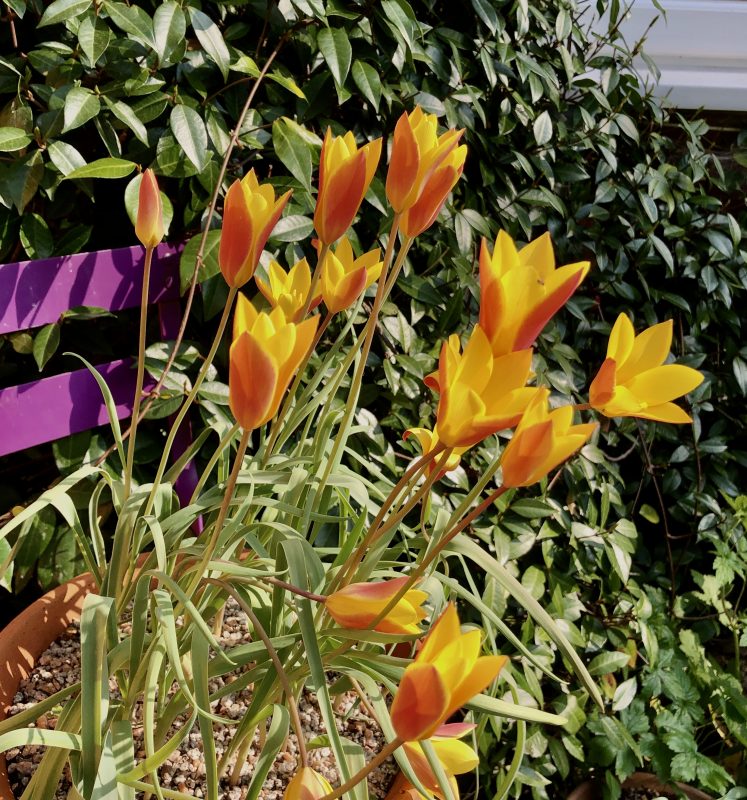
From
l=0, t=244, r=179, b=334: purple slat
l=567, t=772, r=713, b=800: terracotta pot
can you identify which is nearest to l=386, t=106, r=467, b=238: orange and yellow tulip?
l=0, t=244, r=179, b=334: purple slat

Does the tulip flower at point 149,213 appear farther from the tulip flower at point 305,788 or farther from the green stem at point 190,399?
the tulip flower at point 305,788

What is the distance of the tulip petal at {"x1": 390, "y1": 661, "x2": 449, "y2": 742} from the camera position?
357 millimetres

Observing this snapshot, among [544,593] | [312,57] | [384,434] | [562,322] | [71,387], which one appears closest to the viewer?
[71,387]

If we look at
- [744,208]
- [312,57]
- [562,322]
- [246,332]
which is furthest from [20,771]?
[744,208]

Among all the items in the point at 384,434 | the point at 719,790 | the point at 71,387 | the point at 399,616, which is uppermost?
the point at 399,616

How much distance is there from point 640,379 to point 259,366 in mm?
248

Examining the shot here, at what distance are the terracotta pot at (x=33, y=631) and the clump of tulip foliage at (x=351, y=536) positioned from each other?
13 cm

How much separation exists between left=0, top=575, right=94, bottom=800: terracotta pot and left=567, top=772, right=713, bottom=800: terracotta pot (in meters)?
0.94

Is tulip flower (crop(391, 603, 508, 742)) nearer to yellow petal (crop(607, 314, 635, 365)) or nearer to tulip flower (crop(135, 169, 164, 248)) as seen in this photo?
yellow petal (crop(607, 314, 635, 365))

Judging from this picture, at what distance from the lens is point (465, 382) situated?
1.39 ft

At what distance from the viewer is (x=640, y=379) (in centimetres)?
49

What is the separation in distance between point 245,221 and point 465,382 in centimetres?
21

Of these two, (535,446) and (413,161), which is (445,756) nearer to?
(535,446)

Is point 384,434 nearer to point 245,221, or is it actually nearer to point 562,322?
point 562,322
